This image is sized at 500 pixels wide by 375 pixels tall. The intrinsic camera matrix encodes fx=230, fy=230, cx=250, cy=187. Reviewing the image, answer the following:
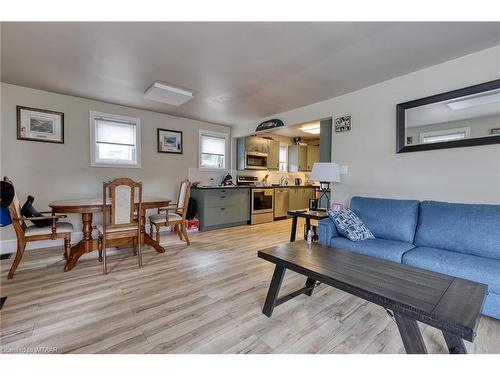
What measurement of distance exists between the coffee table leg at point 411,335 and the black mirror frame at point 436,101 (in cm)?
202

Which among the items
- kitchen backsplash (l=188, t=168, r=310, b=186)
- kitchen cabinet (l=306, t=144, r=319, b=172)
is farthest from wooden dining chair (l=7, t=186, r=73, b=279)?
kitchen cabinet (l=306, t=144, r=319, b=172)

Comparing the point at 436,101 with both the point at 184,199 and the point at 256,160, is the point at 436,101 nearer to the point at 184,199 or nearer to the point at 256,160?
the point at 184,199

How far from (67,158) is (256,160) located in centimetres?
366

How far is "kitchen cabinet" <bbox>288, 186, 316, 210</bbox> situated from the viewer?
6048 millimetres

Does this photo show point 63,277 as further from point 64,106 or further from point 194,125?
point 194,125

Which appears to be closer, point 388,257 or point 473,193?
point 388,257

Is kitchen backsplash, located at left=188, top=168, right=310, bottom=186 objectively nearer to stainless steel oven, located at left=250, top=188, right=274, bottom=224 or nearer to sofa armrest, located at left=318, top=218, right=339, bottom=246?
stainless steel oven, located at left=250, top=188, right=274, bottom=224

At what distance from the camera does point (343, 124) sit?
3318mm

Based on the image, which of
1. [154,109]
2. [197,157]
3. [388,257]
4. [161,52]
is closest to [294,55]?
[161,52]

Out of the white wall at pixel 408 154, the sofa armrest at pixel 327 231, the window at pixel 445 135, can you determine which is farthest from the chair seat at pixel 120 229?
the window at pixel 445 135

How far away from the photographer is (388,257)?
204 cm

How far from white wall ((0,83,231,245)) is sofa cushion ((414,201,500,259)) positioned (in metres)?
Result: 4.13
